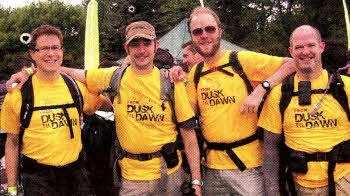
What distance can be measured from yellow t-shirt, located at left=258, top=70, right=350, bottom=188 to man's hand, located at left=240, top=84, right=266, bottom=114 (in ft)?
0.85

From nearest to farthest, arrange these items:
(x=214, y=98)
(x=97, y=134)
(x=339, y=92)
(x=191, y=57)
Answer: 1. (x=339, y=92)
2. (x=214, y=98)
3. (x=97, y=134)
4. (x=191, y=57)

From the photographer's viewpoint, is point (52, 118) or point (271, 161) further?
point (52, 118)

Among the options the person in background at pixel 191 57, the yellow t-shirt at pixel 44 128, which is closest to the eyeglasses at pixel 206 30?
the yellow t-shirt at pixel 44 128

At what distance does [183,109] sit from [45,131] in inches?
51.7

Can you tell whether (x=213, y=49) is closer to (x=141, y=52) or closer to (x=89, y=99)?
(x=141, y=52)

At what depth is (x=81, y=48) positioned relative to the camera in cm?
4691

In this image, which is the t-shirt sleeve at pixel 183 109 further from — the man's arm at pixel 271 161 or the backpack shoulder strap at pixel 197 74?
the man's arm at pixel 271 161

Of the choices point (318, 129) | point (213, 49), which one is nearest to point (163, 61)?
point (213, 49)

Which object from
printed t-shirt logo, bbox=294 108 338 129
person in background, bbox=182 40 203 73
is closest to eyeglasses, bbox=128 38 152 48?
printed t-shirt logo, bbox=294 108 338 129

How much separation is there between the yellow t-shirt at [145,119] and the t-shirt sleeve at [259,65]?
65 centimetres

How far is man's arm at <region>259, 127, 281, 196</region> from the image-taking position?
3.54 metres

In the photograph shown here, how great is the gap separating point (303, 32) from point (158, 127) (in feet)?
5.12

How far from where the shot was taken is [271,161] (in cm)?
355

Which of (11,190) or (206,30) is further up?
(206,30)
